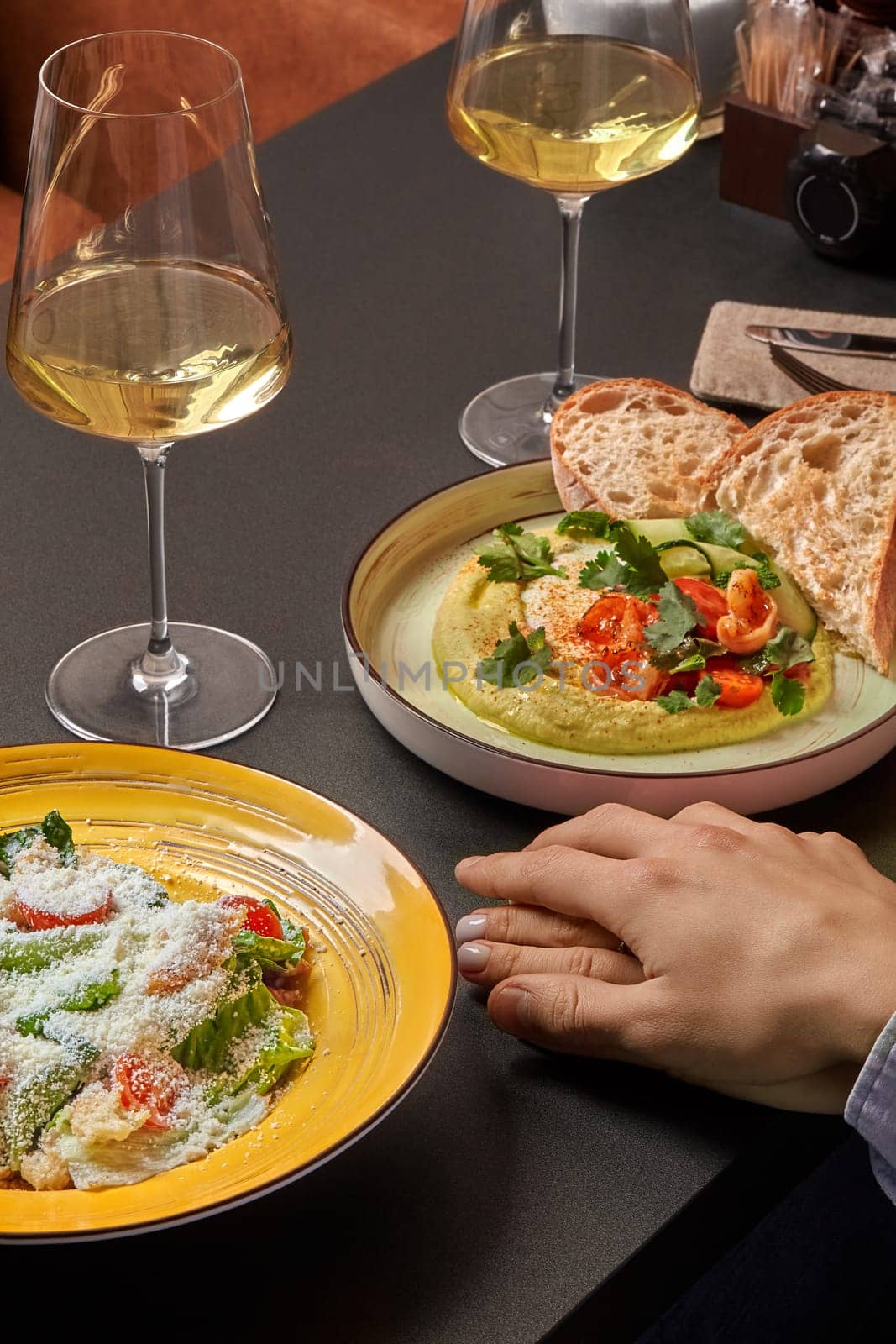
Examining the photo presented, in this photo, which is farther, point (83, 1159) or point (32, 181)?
point (32, 181)

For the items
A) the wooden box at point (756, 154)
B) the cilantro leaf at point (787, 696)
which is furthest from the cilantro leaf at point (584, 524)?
the wooden box at point (756, 154)

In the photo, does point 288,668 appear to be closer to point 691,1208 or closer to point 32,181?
point 32,181

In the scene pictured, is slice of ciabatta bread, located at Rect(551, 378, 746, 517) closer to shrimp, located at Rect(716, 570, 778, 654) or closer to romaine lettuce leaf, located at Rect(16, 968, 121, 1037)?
shrimp, located at Rect(716, 570, 778, 654)

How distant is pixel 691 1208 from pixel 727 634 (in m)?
0.48

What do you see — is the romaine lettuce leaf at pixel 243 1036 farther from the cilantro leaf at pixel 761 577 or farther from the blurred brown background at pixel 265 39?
the blurred brown background at pixel 265 39

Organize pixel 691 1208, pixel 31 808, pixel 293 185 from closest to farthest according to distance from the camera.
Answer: pixel 691 1208 < pixel 31 808 < pixel 293 185

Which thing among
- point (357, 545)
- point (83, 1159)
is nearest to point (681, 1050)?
point (83, 1159)

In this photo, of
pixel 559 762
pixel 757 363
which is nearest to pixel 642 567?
pixel 559 762

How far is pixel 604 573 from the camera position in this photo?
4.24 feet

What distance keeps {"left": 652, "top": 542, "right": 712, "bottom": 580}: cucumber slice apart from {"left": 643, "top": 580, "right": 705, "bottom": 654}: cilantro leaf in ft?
0.18

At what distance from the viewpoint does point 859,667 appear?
129 cm

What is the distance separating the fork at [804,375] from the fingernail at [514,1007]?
928 mm

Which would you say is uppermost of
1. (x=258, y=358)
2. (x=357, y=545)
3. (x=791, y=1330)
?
(x=258, y=358)

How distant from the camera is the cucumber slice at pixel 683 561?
131cm
